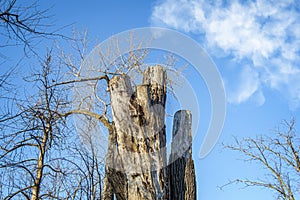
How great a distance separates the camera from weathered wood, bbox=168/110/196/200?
212 inches

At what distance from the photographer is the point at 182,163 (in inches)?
218

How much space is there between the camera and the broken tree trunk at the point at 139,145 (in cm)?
505

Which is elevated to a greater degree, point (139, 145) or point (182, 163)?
point (139, 145)

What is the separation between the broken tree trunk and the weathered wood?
18 mm

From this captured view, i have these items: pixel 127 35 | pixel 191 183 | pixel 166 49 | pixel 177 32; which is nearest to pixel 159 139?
pixel 191 183

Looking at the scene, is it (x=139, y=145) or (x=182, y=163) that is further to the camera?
(x=182, y=163)

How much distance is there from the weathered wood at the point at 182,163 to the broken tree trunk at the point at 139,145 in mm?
18

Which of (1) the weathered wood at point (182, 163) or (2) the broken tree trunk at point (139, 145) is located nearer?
(2) the broken tree trunk at point (139, 145)

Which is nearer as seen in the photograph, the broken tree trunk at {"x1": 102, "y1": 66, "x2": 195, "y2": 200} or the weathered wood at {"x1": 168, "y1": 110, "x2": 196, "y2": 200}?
the broken tree trunk at {"x1": 102, "y1": 66, "x2": 195, "y2": 200}

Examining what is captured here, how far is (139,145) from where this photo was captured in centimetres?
521

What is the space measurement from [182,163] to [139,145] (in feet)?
2.71

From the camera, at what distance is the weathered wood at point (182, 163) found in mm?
5391

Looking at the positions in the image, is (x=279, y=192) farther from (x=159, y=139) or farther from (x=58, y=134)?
(x=58, y=134)

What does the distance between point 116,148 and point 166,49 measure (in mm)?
2913
